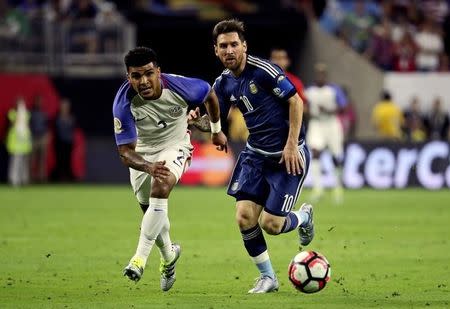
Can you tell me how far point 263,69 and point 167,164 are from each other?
115 cm

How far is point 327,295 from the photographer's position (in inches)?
412

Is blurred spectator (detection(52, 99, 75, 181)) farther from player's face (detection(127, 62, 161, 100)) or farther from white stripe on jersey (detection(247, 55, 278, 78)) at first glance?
player's face (detection(127, 62, 161, 100))

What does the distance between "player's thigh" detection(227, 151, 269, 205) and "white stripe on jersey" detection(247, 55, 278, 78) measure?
0.79 metres

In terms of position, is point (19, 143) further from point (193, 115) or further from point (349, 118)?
point (193, 115)

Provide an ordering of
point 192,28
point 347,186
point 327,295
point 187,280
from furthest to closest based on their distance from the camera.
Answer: point 192,28, point 347,186, point 187,280, point 327,295

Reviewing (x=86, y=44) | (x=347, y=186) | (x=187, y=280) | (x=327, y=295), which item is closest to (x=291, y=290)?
(x=327, y=295)

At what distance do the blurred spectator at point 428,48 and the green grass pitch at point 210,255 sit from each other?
27.6ft

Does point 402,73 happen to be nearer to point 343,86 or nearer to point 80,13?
point 343,86

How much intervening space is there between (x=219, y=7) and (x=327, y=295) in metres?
22.2

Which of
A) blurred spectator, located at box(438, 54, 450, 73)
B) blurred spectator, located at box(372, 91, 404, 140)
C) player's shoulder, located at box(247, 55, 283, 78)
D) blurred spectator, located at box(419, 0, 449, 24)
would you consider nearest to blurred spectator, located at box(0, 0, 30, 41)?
blurred spectator, located at box(372, 91, 404, 140)

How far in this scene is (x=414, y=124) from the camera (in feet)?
99.3

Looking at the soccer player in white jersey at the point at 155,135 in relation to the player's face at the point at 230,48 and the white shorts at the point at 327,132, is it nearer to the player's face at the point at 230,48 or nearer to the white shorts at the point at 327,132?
the player's face at the point at 230,48

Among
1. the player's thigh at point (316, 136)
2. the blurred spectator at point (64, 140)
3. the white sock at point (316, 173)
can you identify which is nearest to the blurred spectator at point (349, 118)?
the white sock at point (316, 173)

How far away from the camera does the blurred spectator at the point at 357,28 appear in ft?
107
